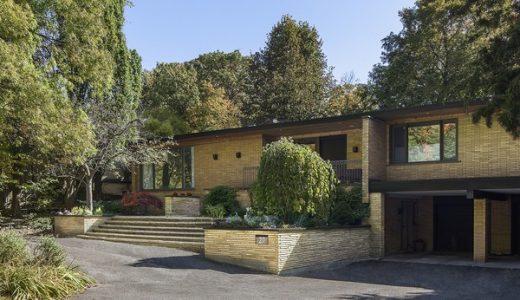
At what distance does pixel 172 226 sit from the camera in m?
19.5

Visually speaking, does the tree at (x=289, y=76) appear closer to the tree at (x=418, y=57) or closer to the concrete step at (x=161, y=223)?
the tree at (x=418, y=57)

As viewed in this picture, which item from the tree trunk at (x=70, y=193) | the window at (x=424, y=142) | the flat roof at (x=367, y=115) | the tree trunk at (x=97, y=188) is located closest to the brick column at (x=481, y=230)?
the window at (x=424, y=142)

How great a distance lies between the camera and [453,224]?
21.2 m

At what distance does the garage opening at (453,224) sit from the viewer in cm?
2105

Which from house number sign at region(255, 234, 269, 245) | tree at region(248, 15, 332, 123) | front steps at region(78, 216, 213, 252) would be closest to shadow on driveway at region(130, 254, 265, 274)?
house number sign at region(255, 234, 269, 245)

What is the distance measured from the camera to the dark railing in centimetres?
2139

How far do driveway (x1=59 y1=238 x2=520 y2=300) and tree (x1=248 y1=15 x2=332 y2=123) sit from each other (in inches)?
842

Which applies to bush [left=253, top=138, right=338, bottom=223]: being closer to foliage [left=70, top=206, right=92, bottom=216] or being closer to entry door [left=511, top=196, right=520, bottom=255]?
entry door [left=511, top=196, right=520, bottom=255]

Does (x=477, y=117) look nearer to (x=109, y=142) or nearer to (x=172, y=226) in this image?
(x=172, y=226)

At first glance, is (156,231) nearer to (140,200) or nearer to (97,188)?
(140,200)

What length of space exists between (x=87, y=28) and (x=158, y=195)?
15021 mm

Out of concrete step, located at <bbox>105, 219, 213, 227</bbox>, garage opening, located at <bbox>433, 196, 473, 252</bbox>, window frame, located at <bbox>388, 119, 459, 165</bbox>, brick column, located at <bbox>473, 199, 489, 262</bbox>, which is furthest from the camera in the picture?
garage opening, located at <bbox>433, 196, 473, 252</bbox>

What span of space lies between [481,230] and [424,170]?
3.26 metres

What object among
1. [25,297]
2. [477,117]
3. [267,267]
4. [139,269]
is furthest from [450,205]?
[25,297]
